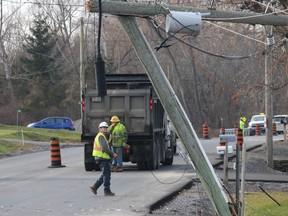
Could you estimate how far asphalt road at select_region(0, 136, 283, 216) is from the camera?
603 inches

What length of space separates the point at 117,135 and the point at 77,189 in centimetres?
419

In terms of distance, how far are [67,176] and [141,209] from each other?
310 inches

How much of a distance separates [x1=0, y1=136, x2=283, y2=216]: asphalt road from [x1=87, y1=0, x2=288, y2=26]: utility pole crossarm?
4.09m

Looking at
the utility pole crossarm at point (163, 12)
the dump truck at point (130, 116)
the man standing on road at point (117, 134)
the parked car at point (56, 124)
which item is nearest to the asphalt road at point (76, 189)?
the dump truck at point (130, 116)

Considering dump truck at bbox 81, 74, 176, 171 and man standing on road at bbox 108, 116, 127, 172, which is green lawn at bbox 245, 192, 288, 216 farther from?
dump truck at bbox 81, 74, 176, 171

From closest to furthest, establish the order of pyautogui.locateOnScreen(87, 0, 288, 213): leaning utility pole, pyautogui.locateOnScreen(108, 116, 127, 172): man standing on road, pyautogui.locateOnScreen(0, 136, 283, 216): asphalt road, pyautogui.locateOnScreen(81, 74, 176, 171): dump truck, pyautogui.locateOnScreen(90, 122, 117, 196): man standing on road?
pyautogui.locateOnScreen(87, 0, 288, 213): leaning utility pole < pyautogui.locateOnScreen(0, 136, 283, 216): asphalt road < pyautogui.locateOnScreen(90, 122, 117, 196): man standing on road < pyautogui.locateOnScreen(108, 116, 127, 172): man standing on road < pyautogui.locateOnScreen(81, 74, 176, 171): dump truck

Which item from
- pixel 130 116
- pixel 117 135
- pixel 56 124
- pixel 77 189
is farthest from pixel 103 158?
pixel 56 124

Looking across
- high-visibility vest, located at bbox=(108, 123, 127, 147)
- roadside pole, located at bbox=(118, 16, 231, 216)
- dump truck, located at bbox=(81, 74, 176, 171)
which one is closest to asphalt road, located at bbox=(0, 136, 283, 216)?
dump truck, located at bbox=(81, 74, 176, 171)

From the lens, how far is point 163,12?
12734 millimetres

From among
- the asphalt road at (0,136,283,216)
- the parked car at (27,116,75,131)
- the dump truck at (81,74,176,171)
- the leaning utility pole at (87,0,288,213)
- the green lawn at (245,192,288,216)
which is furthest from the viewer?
the parked car at (27,116,75,131)

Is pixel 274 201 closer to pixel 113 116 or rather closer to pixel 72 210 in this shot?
pixel 72 210

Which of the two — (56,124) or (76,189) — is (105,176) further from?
(56,124)

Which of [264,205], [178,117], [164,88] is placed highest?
[164,88]

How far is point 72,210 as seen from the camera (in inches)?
597
